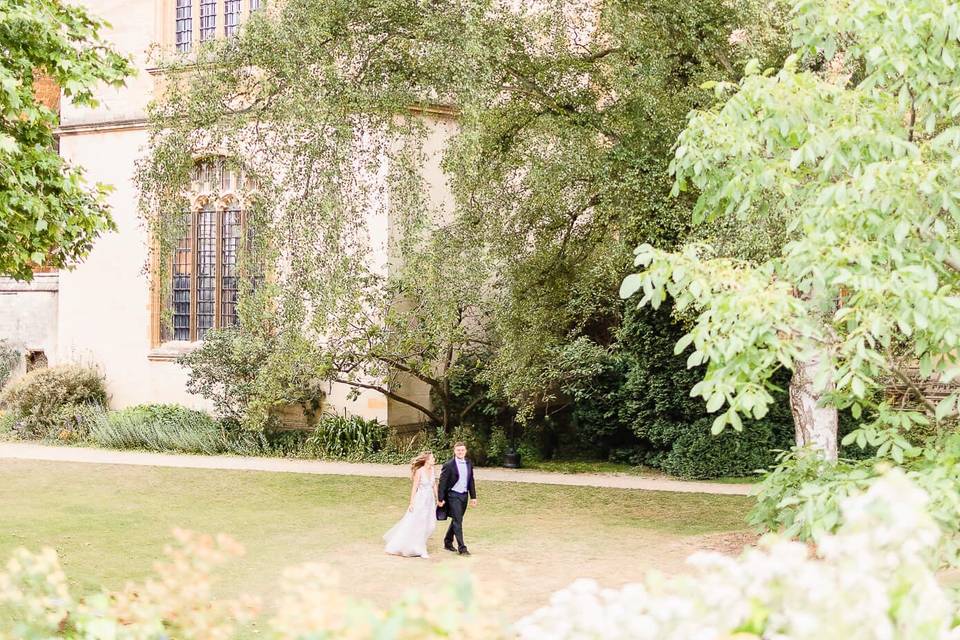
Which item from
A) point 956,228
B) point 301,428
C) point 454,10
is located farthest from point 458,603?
point 301,428

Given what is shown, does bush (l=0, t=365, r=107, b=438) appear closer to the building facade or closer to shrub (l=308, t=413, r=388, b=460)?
the building facade

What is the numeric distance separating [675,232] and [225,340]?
10.8 m

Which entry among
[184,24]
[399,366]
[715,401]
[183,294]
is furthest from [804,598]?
[184,24]

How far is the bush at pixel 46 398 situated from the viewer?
2325cm

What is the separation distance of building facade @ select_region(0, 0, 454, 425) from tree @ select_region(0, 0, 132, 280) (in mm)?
12404

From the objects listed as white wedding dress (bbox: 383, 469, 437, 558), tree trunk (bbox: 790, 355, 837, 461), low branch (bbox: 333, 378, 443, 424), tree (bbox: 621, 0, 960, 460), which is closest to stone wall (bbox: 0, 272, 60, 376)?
low branch (bbox: 333, 378, 443, 424)

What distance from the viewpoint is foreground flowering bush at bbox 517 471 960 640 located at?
283 centimetres

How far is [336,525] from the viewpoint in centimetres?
1402

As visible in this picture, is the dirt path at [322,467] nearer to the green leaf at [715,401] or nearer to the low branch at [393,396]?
the low branch at [393,396]

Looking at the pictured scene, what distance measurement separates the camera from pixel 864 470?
6.46 meters

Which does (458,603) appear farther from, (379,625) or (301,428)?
(301,428)

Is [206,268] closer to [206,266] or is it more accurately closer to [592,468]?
[206,266]

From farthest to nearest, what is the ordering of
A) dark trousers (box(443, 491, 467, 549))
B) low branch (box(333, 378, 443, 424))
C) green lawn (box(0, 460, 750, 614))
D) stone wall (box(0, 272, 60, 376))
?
stone wall (box(0, 272, 60, 376)), low branch (box(333, 378, 443, 424)), dark trousers (box(443, 491, 467, 549)), green lawn (box(0, 460, 750, 614))

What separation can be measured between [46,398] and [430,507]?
13.9 metres
